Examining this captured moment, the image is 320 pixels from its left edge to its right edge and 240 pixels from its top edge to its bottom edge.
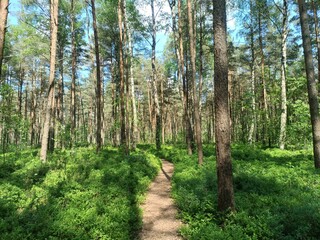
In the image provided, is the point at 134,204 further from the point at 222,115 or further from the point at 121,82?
the point at 121,82

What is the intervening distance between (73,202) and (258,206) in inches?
217

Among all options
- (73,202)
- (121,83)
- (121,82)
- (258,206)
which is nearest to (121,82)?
(121,82)

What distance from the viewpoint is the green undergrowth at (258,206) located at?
5121 mm

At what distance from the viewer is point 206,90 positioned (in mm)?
37250

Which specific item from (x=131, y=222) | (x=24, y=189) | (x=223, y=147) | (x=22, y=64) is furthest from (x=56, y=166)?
(x=22, y=64)

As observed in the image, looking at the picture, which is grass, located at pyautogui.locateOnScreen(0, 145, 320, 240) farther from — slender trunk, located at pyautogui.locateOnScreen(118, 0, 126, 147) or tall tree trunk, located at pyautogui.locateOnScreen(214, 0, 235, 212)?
slender trunk, located at pyautogui.locateOnScreen(118, 0, 126, 147)

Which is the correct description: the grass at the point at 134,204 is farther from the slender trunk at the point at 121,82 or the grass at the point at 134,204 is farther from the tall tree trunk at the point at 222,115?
the slender trunk at the point at 121,82

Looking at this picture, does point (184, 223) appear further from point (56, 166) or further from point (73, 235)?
point (56, 166)

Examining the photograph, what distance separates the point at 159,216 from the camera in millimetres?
7199

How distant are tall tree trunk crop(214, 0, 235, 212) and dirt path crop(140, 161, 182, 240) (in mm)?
1517

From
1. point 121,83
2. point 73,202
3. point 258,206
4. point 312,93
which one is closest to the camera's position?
point 258,206

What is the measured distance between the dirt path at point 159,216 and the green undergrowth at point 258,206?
13.0 inches

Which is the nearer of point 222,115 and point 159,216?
point 222,115

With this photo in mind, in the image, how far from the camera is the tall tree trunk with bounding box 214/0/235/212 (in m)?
5.94
